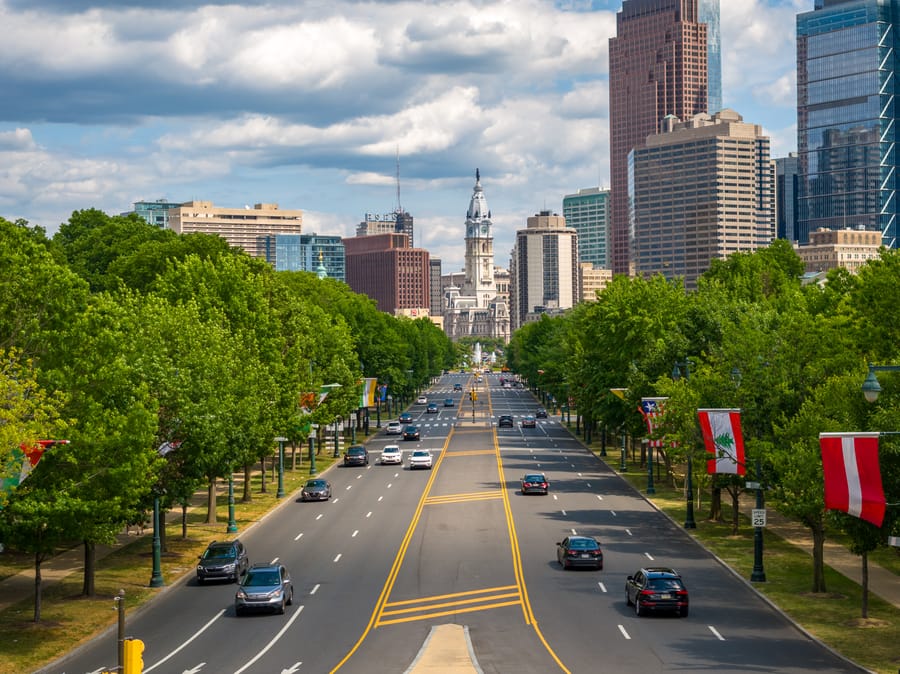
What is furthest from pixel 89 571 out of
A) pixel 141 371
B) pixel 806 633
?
pixel 806 633

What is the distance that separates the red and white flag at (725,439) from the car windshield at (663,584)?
28.3 ft

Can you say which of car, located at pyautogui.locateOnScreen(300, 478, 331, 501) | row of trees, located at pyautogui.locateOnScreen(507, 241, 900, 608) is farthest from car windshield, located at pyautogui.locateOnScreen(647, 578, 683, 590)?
car, located at pyautogui.locateOnScreen(300, 478, 331, 501)

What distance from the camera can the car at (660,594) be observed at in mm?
41062

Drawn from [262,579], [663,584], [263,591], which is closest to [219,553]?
[262,579]

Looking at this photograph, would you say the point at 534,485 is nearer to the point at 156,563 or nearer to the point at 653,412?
the point at 653,412

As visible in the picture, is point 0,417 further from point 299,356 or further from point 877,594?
point 299,356

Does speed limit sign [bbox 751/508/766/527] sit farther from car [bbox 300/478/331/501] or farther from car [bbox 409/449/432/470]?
car [bbox 409/449/432/470]

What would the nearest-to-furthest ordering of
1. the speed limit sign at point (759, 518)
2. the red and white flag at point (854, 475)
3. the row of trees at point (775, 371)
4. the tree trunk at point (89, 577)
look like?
the red and white flag at point (854, 475) → the row of trees at point (775, 371) → the tree trunk at point (89, 577) → the speed limit sign at point (759, 518)

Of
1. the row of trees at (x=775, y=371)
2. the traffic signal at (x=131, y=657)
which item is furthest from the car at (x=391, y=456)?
Answer: the traffic signal at (x=131, y=657)

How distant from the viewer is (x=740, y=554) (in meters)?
54.8

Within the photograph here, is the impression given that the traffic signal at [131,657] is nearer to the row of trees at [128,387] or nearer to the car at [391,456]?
the row of trees at [128,387]

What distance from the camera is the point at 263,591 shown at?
42.3 metres

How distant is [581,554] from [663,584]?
910 centimetres

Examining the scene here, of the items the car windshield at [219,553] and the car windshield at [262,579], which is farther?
the car windshield at [219,553]
